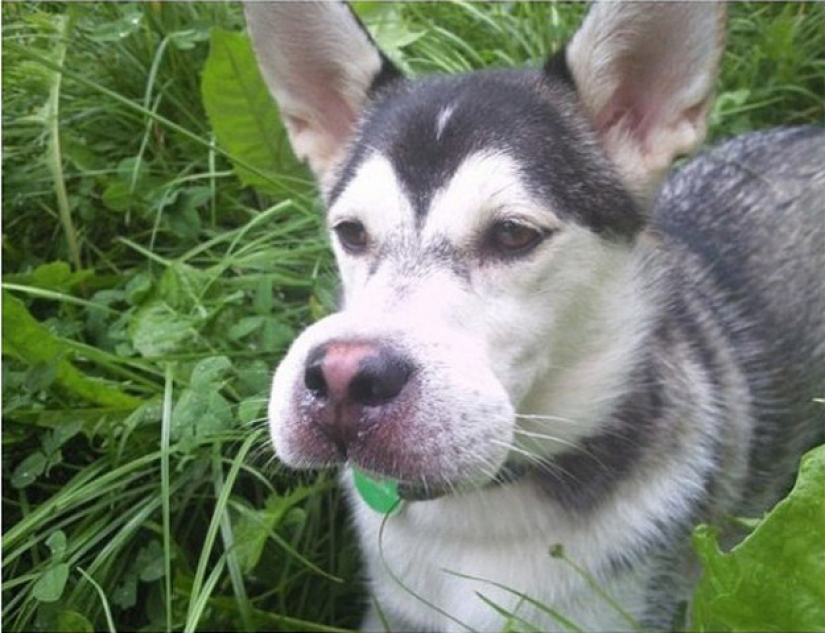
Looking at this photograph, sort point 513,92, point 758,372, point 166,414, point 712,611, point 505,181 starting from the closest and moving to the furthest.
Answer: point 712,611 → point 505,181 → point 513,92 → point 166,414 → point 758,372

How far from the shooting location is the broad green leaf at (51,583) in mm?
2689

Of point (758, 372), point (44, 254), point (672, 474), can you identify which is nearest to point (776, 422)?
point (758, 372)

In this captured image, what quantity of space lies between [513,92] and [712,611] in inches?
43.3

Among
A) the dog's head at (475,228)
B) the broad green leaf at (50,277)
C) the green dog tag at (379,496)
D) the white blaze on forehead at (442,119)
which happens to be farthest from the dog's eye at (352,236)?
the broad green leaf at (50,277)

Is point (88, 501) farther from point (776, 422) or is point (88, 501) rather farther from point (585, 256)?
point (776, 422)

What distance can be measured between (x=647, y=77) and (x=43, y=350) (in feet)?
4.97

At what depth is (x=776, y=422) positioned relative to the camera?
10.4 feet

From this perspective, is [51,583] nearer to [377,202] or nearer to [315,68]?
[377,202]

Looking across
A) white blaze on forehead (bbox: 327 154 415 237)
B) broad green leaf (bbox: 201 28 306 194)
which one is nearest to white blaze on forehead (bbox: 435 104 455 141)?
white blaze on forehead (bbox: 327 154 415 237)

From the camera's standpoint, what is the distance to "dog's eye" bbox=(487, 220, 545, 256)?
7.87 ft

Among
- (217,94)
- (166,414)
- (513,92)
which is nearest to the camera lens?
(513,92)

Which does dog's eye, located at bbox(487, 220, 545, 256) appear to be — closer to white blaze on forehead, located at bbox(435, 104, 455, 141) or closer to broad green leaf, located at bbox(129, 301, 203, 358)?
white blaze on forehead, located at bbox(435, 104, 455, 141)

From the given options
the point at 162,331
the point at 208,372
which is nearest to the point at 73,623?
the point at 208,372

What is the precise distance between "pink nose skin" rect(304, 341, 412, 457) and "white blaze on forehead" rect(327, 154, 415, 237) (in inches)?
13.9
